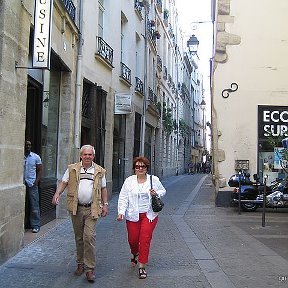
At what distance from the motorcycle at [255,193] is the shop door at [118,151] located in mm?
5317

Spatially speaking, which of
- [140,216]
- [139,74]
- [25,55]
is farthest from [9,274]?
[139,74]

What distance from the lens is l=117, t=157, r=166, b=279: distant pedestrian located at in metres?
6.39

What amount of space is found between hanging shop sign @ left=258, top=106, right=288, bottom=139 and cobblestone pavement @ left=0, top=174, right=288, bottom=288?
4210 mm

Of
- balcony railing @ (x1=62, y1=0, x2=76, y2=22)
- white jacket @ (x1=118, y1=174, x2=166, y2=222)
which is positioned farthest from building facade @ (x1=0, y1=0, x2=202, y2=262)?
white jacket @ (x1=118, y1=174, x2=166, y2=222)

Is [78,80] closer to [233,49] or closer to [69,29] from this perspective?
[69,29]

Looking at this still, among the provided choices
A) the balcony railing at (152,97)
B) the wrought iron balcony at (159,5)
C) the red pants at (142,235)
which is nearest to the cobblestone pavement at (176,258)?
the red pants at (142,235)

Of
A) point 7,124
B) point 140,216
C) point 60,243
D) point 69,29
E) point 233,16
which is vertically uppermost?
point 233,16

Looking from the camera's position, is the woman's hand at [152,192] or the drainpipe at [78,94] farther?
the drainpipe at [78,94]

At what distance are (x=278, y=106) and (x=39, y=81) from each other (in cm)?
812

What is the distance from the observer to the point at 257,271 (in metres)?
6.51

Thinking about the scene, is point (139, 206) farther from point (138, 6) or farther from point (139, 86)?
point (138, 6)

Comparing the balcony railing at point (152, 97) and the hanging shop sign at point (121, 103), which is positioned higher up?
the balcony railing at point (152, 97)

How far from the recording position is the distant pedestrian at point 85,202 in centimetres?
602

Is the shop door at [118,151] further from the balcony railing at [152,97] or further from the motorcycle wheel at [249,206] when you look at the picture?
the balcony railing at [152,97]
